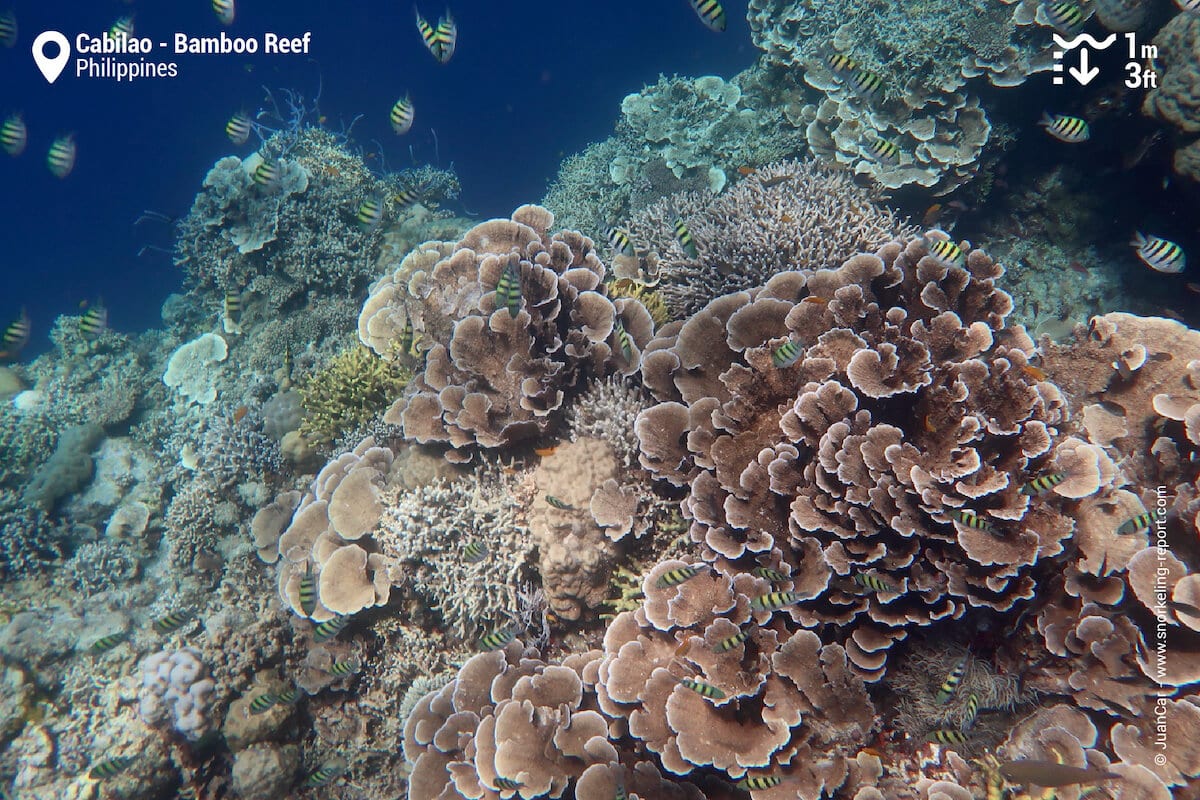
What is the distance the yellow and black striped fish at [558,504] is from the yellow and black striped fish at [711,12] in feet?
14.7

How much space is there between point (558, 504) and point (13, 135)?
31.6ft

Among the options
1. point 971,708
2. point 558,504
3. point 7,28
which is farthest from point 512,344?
point 7,28

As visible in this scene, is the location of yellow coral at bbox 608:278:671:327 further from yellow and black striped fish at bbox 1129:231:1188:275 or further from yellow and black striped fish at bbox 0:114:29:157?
yellow and black striped fish at bbox 0:114:29:157

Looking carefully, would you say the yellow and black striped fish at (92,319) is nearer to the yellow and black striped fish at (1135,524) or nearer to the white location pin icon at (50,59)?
the white location pin icon at (50,59)

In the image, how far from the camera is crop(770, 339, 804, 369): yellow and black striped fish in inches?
132

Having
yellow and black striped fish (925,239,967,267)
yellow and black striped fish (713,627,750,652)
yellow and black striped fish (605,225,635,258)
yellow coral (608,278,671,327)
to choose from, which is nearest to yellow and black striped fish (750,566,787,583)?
yellow and black striped fish (713,627,750,652)

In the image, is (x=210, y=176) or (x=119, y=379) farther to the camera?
(x=119, y=379)

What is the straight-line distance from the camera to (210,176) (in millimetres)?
9648

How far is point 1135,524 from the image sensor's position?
2955mm

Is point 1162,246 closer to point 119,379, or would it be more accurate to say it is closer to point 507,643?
point 507,643

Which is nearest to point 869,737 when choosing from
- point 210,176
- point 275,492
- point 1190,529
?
point 1190,529

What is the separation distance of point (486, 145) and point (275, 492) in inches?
1776

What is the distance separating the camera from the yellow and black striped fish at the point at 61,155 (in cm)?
→ 778

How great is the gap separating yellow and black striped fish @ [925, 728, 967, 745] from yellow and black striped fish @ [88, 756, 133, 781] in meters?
6.91
